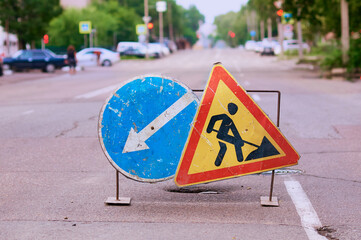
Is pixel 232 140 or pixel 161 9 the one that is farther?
pixel 161 9

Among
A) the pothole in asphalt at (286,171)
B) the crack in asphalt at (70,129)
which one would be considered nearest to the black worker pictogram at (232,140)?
the pothole in asphalt at (286,171)

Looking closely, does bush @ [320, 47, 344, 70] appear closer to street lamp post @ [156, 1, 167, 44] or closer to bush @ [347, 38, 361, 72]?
bush @ [347, 38, 361, 72]

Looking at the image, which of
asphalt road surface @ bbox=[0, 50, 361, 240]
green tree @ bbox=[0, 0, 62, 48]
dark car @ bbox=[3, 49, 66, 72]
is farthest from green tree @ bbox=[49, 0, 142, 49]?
asphalt road surface @ bbox=[0, 50, 361, 240]

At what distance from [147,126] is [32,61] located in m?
33.8

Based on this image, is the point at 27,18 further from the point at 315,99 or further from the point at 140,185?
the point at 140,185

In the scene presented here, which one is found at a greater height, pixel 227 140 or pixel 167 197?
pixel 227 140

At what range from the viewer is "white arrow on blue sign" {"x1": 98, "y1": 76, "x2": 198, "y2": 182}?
5.45 m

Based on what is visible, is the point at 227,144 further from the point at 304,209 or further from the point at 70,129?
the point at 70,129

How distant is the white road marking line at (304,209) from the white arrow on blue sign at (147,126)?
46.6 inches

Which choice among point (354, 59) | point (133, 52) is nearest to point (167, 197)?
point (354, 59)

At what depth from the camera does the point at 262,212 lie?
208 inches

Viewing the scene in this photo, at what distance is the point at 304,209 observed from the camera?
5352mm

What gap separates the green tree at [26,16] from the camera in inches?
1761

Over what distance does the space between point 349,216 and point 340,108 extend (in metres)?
9.63
